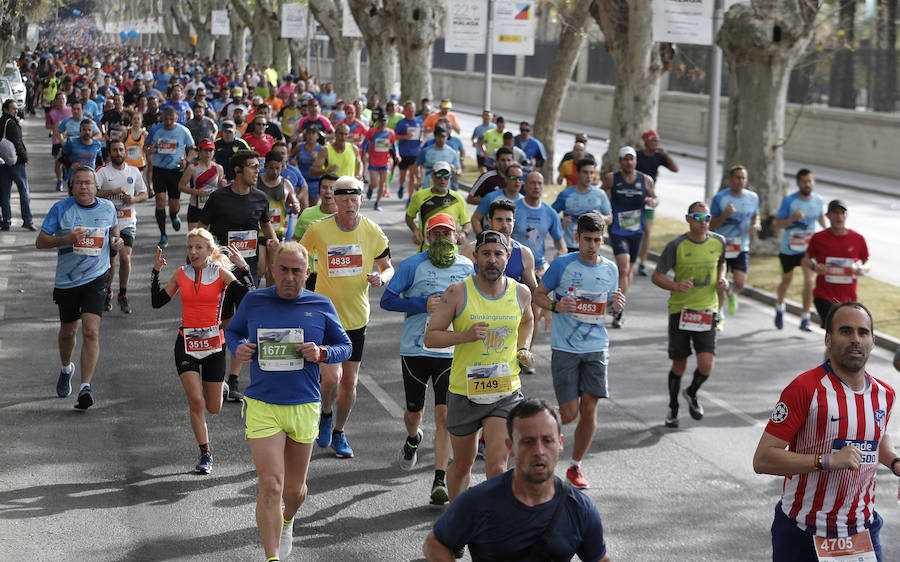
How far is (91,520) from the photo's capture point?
24.9 feet

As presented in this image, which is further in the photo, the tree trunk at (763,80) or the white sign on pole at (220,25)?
the white sign on pole at (220,25)

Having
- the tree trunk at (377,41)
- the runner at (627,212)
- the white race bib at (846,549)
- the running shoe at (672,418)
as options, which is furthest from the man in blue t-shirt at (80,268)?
the tree trunk at (377,41)

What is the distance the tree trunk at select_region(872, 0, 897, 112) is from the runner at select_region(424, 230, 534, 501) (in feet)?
92.4

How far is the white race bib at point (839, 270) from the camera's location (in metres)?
11.8

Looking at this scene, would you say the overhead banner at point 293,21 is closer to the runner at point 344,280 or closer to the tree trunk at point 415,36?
the tree trunk at point 415,36

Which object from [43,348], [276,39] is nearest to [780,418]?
[43,348]

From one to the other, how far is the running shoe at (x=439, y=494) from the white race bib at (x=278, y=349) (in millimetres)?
1575

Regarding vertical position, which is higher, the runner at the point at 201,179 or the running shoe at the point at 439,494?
the runner at the point at 201,179

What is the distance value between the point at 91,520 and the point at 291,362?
1.80 metres

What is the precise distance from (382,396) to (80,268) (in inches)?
106

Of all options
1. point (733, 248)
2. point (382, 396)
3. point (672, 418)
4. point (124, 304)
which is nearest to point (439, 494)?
point (672, 418)

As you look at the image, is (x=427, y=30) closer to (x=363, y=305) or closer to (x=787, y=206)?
(x=787, y=206)

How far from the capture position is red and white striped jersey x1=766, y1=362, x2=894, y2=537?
532 cm

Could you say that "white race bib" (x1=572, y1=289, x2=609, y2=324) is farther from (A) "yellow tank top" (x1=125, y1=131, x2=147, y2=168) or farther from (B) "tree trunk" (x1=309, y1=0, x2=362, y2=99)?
(B) "tree trunk" (x1=309, y1=0, x2=362, y2=99)
